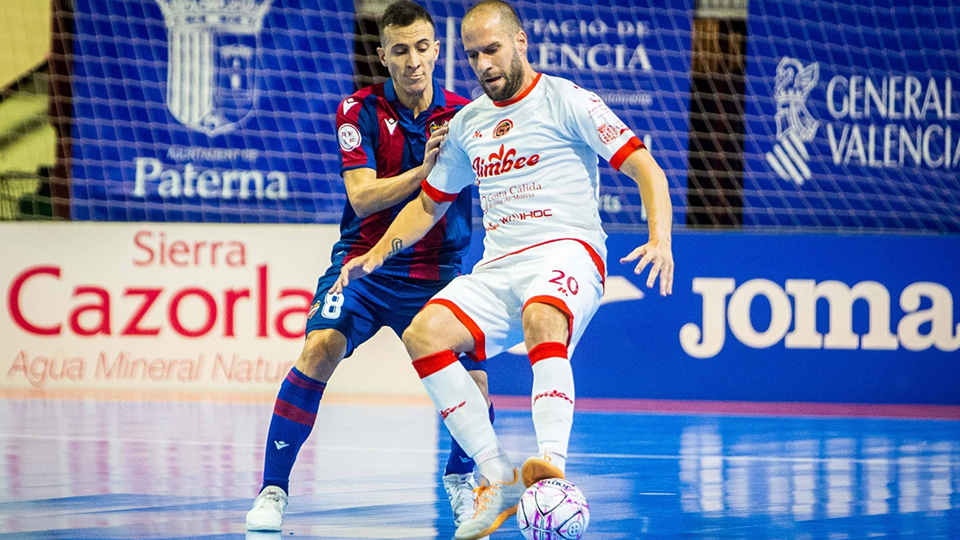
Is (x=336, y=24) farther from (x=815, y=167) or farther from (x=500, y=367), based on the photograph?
(x=815, y=167)

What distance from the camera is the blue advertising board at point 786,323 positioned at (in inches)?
305

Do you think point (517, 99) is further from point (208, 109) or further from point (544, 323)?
point (208, 109)

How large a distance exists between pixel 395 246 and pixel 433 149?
0.37 metres

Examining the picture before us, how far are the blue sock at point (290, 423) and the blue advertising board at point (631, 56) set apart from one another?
4.50 metres

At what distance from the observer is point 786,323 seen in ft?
25.4

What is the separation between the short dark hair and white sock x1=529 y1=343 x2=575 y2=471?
1338 millimetres

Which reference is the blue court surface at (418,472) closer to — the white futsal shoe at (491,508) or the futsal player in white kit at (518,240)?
the white futsal shoe at (491,508)

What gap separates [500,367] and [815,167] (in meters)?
2.61

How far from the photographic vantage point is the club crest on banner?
8180 millimetres

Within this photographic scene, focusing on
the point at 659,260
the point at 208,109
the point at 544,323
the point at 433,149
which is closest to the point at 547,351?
the point at 544,323

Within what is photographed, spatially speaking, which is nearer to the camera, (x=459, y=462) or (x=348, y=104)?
(x=459, y=462)

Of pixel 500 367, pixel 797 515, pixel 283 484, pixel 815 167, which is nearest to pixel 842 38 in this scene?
pixel 815 167

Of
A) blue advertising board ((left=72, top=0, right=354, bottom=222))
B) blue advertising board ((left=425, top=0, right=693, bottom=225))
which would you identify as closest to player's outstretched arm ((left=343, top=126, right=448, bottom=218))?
blue advertising board ((left=72, top=0, right=354, bottom=222))

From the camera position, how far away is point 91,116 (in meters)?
8.27
